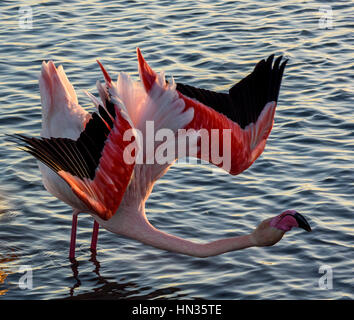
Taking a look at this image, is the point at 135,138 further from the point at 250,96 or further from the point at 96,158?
the point at 250,96

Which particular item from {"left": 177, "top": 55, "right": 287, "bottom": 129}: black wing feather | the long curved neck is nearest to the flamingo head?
the long curved neck

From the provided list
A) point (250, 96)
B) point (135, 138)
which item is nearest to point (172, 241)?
point (135, 138)

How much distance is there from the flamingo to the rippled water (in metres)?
0.64

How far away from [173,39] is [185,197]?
215 inches

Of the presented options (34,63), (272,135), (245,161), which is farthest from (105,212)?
(34,63)

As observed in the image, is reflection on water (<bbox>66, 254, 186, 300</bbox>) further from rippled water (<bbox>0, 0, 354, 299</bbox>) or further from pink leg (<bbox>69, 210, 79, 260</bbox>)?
pink leg (<bbox>69, 210, 79, 260</bbox>)

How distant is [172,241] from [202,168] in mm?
3078

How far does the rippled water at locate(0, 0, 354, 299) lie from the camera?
9.27 m

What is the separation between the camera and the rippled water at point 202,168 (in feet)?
30.4

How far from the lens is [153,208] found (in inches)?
417

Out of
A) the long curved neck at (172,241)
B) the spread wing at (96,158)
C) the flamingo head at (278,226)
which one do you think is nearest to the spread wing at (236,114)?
the spread wing at (96,158)

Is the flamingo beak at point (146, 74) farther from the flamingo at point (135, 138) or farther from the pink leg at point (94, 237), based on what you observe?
the pink leg at point (94, 237)

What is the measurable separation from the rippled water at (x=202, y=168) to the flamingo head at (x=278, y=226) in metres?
0.96

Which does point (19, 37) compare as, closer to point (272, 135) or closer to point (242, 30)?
point (242, 30)
